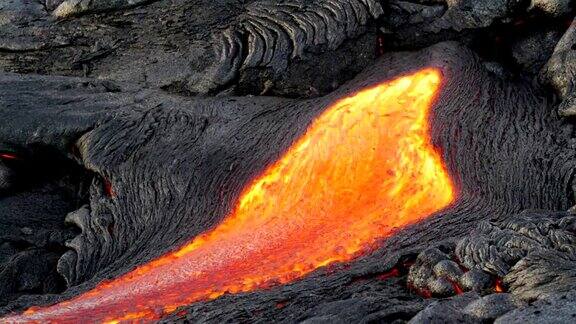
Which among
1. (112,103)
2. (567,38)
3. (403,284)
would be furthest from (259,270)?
(567,38)

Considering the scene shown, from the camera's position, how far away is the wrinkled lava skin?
5.96 meters

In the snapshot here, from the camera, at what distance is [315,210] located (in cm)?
609

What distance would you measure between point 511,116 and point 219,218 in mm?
2892

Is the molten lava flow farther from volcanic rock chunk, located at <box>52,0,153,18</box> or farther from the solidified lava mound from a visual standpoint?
volcanic rock chunk, located at <box>52,0,153,18</box>

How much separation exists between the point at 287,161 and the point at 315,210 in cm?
61

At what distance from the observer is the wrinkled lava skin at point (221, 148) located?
5.96 m

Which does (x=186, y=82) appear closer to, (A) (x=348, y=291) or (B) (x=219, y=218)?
(B) (x=219, y=218)

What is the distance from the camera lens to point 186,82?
734 centimetres

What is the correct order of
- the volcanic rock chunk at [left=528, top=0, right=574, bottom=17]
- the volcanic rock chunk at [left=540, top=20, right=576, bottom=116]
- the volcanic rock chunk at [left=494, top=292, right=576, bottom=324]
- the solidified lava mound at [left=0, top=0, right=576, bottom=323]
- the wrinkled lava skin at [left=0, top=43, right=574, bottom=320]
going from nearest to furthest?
the volcanic rock chunk at [left=494, top=292, right=576, bottom=324] → the solidified lava mound at [left=0, top=0, right=576, bottom=323] → the wrinkled lava skin at [left=0, top=43, right=574, bottom=320] → the volcanic rock chunk at [left=540, top=20, right=576, bottom=116] → the volcanic rock chunk at [left=528, top=0, right=574, bottom=17]

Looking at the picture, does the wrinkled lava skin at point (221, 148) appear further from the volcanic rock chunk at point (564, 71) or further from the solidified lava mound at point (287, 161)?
the volcanic rock chunk at point (564, 71)

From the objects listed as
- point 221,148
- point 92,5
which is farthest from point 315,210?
point 92,5

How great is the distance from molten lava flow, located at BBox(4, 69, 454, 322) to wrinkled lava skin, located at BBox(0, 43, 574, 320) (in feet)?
0.44

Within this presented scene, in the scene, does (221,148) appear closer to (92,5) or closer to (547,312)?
(92,5)

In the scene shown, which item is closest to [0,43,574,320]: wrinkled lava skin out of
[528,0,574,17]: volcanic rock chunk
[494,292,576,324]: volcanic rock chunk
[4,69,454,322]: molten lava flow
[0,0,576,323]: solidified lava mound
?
[0,0,576,323]: solidified lava mound
